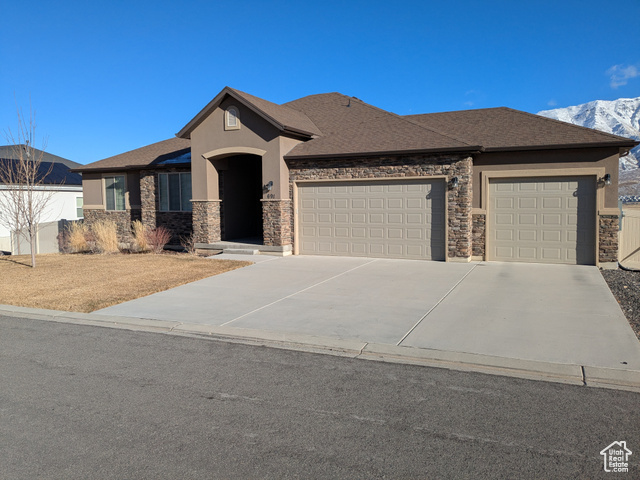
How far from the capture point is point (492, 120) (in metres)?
17.7

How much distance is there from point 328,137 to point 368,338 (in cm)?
1183

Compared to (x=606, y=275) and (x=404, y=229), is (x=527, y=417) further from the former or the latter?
(x=404, y=229)

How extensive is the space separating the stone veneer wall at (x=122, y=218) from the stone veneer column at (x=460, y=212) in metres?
13.3

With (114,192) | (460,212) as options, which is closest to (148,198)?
(114,192)

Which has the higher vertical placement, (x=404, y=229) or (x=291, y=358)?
(x=404, y=229)

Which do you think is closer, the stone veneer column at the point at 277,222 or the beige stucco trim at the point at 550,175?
the beige stucco trim at the point at 550,175

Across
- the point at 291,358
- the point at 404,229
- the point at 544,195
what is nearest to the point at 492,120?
the point at 544,195

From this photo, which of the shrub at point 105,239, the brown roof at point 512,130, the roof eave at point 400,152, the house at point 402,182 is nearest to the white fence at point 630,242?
the house at point 402,182

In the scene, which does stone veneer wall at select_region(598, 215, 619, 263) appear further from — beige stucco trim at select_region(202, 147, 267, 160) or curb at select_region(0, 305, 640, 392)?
beige stucco trim at select_region(202, 147, 267, 160)

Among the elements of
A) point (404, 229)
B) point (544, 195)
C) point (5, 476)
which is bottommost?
point (5, 476)

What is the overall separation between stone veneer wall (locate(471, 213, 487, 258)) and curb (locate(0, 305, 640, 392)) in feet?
31.4

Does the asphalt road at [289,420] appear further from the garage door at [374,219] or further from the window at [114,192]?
the window at [114,192]

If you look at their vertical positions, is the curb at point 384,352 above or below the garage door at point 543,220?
below

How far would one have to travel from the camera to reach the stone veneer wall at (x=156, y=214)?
21000 millimetres
